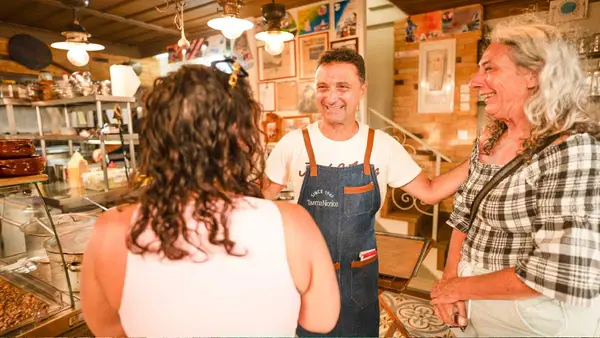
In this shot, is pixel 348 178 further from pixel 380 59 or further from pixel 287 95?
pixel 380 59

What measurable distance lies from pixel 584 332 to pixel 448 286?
0.40 metres

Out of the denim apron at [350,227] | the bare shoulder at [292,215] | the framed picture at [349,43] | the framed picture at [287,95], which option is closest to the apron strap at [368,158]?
the denim apron at [350,227]

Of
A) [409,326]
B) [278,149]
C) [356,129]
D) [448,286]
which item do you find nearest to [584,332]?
[448,286]

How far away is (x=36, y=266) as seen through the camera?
1698mm

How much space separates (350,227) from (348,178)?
25 centimetres

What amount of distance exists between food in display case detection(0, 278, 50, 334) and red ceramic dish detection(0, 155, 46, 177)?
0.54 metres

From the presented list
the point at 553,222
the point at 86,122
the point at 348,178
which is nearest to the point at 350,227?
the point at 348,178

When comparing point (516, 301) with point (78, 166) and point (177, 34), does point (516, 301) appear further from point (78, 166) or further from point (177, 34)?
point (177, 34)

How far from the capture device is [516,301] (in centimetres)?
110

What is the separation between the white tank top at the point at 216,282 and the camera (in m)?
0.83

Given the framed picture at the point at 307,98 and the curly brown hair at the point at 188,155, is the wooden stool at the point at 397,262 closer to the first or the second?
the curly brown hair at the point at 188,155

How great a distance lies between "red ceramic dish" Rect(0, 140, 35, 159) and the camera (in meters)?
1.44

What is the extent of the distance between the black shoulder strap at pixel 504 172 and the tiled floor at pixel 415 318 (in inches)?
76.9

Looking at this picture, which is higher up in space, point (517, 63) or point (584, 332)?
point (517, 63)
